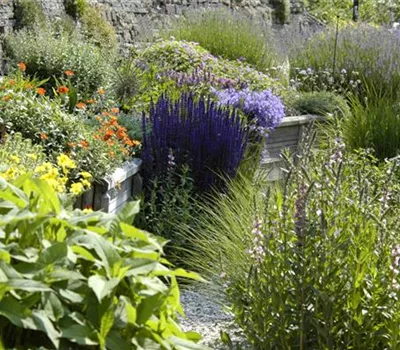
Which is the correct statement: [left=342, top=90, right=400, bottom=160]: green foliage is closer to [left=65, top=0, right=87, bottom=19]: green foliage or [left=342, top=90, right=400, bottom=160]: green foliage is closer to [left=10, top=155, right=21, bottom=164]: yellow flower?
[left=10, top=155, right=21, bottom=164]: yellow flower

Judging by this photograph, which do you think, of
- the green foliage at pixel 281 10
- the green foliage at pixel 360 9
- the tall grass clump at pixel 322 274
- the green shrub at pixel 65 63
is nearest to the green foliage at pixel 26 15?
the green shrub at pixel 65 63

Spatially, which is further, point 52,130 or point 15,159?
point 52,130

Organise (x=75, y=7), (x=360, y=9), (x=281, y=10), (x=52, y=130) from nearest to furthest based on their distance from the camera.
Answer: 1. (x=52, y=130)
2. (x=75, y=7)
3. (x=281, y=10)
4. (x=360, y=9)

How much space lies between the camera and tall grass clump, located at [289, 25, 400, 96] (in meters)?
9.16

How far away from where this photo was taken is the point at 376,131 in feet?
23.1

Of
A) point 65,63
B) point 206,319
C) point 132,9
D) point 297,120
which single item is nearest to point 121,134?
point 206,319

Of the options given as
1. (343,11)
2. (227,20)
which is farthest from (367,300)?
(343,11)

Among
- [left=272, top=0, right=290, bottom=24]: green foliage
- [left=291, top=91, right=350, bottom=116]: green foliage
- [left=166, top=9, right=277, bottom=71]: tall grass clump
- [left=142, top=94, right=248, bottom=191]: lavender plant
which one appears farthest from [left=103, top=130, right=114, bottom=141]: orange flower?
[left=272, top=0, right=290, bottom=24]: green foliage

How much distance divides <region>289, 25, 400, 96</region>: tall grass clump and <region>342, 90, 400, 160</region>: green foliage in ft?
4.93

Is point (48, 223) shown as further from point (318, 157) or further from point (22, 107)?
point (22, 107)

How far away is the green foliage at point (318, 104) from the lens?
8.16 m

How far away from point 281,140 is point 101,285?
18.7 ft

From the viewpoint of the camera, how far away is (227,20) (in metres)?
11.9

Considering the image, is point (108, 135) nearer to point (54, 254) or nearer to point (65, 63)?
point (65, 63)
